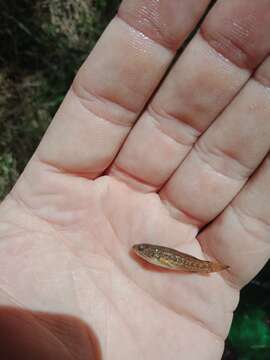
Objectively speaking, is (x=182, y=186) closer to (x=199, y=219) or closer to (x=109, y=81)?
(x=199, y=219)

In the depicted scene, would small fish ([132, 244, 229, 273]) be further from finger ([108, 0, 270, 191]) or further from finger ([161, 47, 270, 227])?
finger ([108, 0, 270, 191])

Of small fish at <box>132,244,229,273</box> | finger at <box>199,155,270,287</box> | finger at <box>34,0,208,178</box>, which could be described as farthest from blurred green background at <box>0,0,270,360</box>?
finger at <box>199,155,270,287</box>

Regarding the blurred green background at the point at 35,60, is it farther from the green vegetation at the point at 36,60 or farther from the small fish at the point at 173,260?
the small fish at the point at 173,260

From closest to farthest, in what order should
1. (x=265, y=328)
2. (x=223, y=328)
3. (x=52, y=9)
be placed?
(x=223, y=328)
(x=265, y=328)
(x=52, y=9)

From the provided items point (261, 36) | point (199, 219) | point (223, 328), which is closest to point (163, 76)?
point (261, 36)

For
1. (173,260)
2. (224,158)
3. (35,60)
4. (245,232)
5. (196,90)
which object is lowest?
(35,60)

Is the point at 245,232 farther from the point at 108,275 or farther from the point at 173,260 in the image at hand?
the point at 108,275

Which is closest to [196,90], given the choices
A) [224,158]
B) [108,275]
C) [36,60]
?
[224,158]
